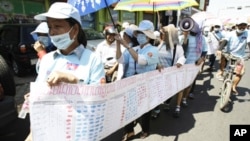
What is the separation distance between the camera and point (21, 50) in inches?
301

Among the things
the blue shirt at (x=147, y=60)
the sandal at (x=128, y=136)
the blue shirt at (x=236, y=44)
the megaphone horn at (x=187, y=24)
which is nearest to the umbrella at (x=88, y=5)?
the blue shirt at (x=147, y=60)

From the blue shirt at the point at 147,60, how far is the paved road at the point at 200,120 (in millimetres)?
1157

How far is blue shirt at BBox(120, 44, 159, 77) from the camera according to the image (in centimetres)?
354

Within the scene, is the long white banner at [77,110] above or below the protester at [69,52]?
below

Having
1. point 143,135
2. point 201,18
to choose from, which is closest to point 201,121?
point 143,135

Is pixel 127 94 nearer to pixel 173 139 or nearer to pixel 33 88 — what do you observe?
pixel 33 88

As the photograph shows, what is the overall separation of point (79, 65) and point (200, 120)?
134 inches

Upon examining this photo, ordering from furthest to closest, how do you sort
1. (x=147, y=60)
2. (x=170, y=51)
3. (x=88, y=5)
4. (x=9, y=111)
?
1. (x=170, y=51)
2. (x=147, y=60)
3. (x=9, y=111)
4. (x=88, y=5)

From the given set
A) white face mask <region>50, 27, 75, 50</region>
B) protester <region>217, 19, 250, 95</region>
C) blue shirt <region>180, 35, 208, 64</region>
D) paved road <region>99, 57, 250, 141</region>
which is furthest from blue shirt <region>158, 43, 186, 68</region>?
white face mask <region>50, 27, 75, 50</region>

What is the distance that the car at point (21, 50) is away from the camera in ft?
25.4

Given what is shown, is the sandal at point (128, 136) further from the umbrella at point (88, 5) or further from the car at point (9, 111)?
the umbrella at point (88, 5)

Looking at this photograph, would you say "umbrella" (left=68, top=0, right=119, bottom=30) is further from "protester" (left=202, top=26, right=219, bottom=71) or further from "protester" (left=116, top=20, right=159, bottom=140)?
"protester" (left=202, top=26, right=219, bottom=71)

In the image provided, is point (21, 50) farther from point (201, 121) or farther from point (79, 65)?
point (79, 65)

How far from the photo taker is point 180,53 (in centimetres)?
453
